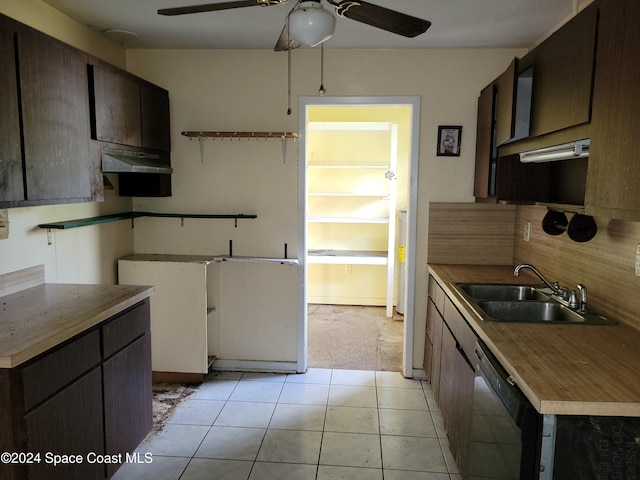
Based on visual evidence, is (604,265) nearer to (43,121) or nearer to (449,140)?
(449,140)

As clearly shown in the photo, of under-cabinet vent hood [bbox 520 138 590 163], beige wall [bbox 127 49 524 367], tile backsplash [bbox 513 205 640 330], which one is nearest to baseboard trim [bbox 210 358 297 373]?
beige wall [bbox 127 49 524 367]

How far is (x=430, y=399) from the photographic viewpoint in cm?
305

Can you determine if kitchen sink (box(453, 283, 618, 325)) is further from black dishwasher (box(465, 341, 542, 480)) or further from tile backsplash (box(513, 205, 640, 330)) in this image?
black dishwasher (box(465, 341, 542, 480))

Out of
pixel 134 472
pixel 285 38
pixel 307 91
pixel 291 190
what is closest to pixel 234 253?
pixel 291 190

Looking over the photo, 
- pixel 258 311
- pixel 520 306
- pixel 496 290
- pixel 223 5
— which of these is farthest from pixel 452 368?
pixel 223 5

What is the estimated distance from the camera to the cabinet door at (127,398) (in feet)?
6.69

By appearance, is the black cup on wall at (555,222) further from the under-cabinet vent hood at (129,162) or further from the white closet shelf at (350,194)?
the white closet shelf at (350,194)

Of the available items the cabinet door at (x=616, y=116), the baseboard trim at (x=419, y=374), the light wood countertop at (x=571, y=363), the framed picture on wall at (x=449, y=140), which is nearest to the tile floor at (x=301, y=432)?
the baseboard trim at (x=419, y=374)

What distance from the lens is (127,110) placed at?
269 centimetres

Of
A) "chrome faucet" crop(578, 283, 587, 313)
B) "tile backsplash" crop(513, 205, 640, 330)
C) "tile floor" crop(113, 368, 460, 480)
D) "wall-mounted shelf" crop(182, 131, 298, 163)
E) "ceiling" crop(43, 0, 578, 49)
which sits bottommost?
"tile floor" crop(113, 368, 460, 480)

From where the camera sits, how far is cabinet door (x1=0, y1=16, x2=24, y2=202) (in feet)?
5.85

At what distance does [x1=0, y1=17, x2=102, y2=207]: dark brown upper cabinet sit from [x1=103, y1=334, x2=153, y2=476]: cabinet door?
824mm

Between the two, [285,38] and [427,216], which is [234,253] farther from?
[285,38]

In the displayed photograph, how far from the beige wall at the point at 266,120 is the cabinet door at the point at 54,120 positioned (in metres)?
1.01
